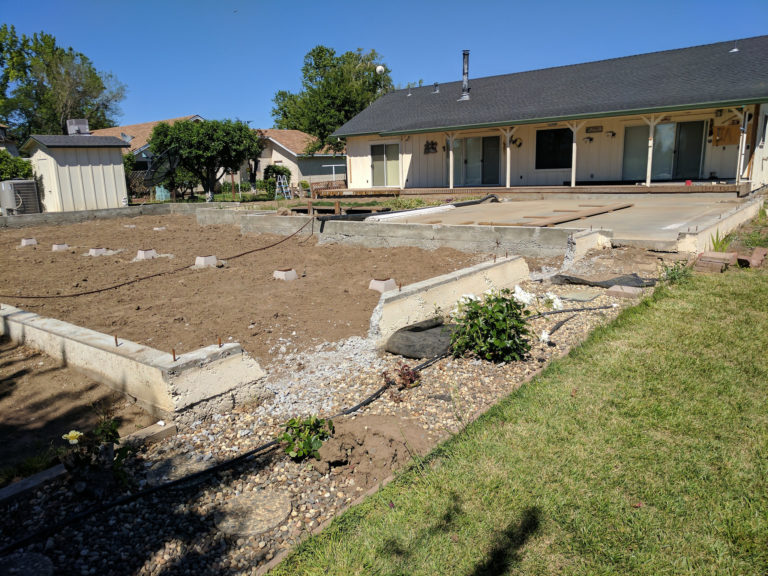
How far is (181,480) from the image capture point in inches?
118

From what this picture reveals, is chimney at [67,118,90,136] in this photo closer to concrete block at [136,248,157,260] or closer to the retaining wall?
concrete block at [136,248,157,260]

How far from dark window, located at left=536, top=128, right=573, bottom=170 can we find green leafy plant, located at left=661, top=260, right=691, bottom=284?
13252 mm

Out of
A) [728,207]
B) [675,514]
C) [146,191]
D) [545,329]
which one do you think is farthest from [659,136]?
[146,191]

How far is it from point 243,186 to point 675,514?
114 ft

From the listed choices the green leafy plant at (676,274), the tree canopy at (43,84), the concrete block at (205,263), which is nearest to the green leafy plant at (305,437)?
the green leafy plant at (676,274)

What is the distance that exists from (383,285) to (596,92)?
15.5 metres

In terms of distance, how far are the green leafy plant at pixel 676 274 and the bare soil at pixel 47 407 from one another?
572cm

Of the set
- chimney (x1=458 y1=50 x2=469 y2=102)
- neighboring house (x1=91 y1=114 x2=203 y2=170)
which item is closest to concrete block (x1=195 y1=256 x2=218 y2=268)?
chimney (x1=458 y1=50 x2=469 y2=102)

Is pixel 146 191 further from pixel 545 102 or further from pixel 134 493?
pixel 134 493

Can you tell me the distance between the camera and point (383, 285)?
6844mm

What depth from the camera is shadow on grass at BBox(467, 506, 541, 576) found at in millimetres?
2352

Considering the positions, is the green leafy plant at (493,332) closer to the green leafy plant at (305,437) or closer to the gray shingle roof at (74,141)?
the green leafy plant at (305,437)

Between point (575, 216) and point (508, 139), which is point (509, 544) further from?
point (508, 139)

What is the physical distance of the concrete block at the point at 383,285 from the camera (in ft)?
22.4
